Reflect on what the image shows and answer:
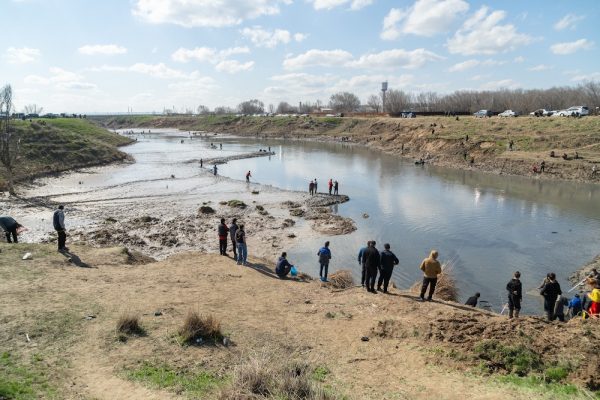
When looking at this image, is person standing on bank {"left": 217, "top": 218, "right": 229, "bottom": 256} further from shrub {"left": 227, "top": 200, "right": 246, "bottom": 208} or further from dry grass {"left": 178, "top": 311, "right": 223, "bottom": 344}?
shrub {"left": 227, "top": 200, "right": 246, "bottom": 208}

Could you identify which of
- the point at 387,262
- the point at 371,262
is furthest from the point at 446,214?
the point at 371,262

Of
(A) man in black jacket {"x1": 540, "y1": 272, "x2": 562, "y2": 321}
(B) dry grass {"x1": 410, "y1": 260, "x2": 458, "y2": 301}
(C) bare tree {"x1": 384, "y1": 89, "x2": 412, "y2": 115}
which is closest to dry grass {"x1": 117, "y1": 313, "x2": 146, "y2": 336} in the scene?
(B) dry grass {"x1": 410, "y1": 260, "x2": 458, "y2": 301}

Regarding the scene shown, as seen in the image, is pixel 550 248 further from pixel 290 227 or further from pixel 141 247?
pixel 141 247

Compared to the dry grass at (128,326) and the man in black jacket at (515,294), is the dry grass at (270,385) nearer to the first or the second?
the dry grass at (128,326)

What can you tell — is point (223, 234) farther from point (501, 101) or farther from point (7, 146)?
point (501, 101)

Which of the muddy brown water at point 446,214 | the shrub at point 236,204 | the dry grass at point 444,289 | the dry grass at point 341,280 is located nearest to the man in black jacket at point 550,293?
the muddy brown water at point 446,214

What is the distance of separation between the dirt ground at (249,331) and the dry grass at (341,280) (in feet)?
5.03

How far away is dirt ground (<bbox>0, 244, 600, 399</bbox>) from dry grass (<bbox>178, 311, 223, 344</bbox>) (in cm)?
29

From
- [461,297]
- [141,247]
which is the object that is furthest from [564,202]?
[141,247]

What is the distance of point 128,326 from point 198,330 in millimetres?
1723

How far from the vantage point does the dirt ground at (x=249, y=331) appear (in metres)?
8.36

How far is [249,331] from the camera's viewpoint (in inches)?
424

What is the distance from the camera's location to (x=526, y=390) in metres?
8.00

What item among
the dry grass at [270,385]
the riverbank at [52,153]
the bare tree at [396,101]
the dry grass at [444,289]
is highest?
the bare tree at [396,101]
